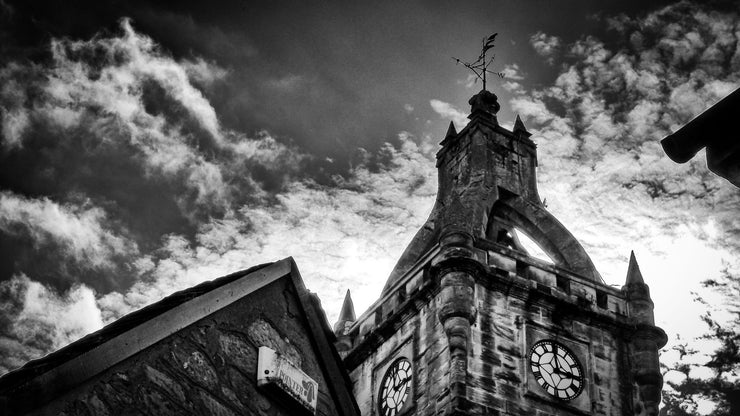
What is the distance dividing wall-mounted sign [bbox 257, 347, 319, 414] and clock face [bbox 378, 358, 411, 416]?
16575mm

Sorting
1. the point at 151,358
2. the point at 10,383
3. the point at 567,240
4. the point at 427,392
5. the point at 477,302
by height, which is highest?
the point at 567,240

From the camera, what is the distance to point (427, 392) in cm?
2314

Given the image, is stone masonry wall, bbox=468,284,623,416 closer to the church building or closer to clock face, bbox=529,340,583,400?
the church building

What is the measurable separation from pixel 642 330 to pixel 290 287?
19546 millimetres

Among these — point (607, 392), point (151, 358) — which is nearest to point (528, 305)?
point (607, 392)

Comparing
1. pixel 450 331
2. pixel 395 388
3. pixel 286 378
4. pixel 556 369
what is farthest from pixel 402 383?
pixel 286 378

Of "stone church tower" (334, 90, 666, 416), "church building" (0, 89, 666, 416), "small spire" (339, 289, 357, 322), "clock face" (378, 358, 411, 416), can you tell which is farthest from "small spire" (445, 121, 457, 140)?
"clock face" (378, 358, 411, 416)

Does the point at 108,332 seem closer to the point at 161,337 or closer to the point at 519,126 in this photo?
the point at 161,337

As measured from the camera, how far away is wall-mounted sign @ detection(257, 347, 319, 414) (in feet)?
25.2

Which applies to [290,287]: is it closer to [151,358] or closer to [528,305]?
[151,358]

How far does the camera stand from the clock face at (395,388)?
24.5 meters

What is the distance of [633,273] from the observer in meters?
27.4

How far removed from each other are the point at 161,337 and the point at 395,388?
62.0ft

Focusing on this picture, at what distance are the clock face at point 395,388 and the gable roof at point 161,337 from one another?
53.0 ft
